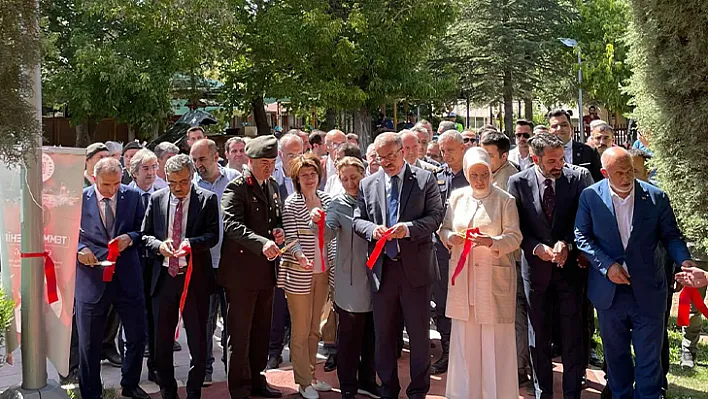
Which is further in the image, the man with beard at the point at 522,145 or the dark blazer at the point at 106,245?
the man with beard at the point at 522,145

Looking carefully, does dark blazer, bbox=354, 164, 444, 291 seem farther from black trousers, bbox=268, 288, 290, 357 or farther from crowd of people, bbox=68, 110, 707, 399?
black trousers, bbox=268, 288, 290, 357

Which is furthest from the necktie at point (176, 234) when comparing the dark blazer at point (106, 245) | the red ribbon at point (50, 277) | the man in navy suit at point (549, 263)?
the man in navy suit at point (549, 263)

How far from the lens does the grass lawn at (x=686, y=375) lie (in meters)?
Result: 5.68

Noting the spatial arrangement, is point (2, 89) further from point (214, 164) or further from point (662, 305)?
point (662, 305)

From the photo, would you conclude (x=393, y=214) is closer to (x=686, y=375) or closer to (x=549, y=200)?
(x=549, y=200)

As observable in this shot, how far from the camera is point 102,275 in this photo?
5.33m

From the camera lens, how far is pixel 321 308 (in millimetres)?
5875

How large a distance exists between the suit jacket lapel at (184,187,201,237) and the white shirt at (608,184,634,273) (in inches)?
118

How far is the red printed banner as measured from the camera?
179 inches

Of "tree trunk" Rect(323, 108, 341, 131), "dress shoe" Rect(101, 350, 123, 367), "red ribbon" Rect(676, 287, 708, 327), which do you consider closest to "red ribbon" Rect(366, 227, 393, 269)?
"red ribbon" Rect(676, 287, 708, 327)

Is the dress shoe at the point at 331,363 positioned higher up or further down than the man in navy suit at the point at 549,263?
further down

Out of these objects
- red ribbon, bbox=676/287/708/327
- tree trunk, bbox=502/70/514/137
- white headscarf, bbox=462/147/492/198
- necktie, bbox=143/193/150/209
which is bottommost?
red ribbon, bbox=676/287/708/327

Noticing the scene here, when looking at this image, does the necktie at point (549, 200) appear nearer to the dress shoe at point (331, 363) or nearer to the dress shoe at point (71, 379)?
the dress shoe at point (331, 363)

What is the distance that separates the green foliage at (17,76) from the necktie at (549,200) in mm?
3465
